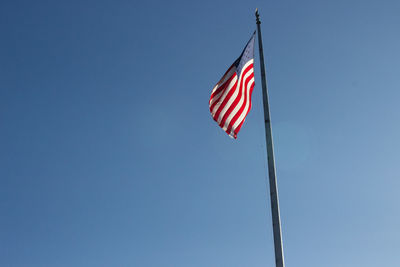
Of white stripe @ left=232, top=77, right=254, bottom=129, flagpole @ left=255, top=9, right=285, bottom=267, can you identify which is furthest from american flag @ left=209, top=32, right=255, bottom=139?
flagpole @ left=255, top=9, right=285, bottom=267

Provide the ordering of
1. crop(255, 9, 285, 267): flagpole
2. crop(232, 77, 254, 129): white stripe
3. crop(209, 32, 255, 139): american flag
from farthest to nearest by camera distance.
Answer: crop(232, 77, 254, 129): white stripe < crop(209, 32, 255, 139): american flag < crop(255, 9, 285, 267): flagpole

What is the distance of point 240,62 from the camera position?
63.5 feet

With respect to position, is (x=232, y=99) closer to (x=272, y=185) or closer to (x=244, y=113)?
(x=244, y=113)

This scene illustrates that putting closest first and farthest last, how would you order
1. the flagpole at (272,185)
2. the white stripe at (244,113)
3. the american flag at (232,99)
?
1. the flagpole at (272,185)
2. the american flag at (232,99)
3. the white stripe at (244,113)

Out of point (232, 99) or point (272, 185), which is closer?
Answer: point (272, 185)

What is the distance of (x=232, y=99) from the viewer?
19.4 metres

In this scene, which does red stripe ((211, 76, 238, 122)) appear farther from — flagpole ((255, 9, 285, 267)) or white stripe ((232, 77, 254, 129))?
flagpole ((255, 9, 285, 267))

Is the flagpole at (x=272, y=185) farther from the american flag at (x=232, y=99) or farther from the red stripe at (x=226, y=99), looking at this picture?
the red stripe at (x=226, y=99)

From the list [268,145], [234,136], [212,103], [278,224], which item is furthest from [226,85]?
[278,224]

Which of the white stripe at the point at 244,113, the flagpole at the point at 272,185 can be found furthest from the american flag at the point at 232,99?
the flagpole at the point at 272,185

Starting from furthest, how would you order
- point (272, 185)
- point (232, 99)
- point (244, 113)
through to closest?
point (244, 113), point (232, 99), point (272, 185)

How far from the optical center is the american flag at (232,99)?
63.5 feet

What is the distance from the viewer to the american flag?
762 inches

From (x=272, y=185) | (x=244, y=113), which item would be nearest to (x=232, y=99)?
(x=244, y=113)
